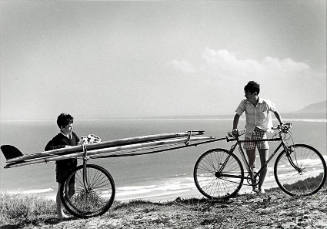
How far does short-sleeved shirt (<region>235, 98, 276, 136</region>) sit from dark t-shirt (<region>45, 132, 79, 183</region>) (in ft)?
11.2

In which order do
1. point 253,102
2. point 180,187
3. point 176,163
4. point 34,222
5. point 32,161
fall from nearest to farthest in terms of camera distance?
point 32,161
point 34,222
point 253,102
point 180,187
point 176,163

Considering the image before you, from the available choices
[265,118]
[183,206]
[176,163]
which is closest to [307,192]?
[265,118]

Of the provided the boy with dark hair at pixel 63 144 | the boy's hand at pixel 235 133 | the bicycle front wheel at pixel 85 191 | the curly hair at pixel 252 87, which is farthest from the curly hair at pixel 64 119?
the curly hair at pixel 252 87

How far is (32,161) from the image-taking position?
688 cm

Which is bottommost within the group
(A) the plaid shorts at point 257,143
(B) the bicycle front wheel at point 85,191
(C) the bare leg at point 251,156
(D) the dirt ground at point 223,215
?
(D) the dirt ground at point 223,215

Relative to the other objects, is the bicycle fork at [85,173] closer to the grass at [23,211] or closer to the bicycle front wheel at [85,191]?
the bicycle front wheel at [85,191]

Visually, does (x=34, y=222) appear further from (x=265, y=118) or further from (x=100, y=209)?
(x=265, y=118)

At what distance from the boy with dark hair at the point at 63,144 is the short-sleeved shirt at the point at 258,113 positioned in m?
3.35

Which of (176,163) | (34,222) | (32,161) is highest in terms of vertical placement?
(32,161)

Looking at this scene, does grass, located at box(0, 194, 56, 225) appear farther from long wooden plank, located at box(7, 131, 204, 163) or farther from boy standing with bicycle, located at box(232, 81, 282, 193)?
boy standing with bicycle, located at box(232, 81, 282, 193)

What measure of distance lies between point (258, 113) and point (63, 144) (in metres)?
3.89

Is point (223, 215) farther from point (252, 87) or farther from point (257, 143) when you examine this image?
point (252, 87)

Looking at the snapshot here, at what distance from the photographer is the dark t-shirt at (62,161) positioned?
7.08 meters

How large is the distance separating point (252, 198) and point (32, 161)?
165 inches
